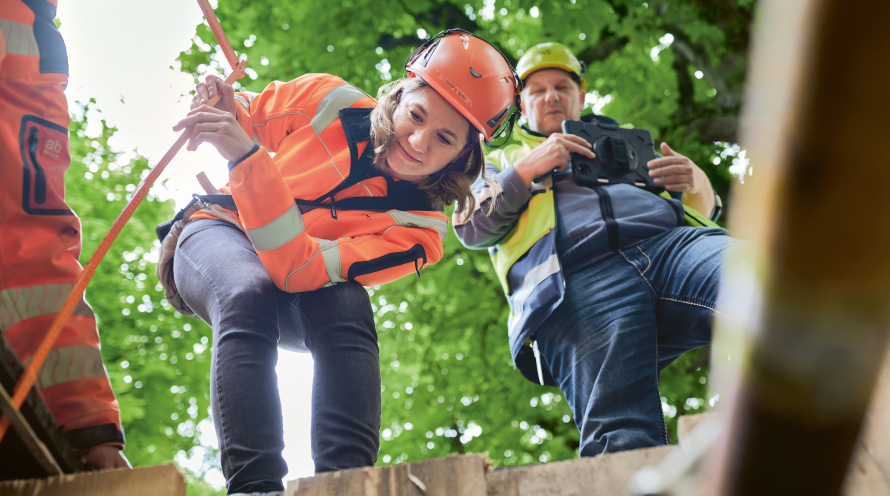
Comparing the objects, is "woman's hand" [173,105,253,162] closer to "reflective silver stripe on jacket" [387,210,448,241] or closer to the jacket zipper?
the jacket zipper

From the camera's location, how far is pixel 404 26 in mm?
6180

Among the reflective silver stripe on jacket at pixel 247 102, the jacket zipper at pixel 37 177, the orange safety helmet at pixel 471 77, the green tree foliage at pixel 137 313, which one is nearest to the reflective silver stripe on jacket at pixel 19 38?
the jacket zipper at pixel 37 177

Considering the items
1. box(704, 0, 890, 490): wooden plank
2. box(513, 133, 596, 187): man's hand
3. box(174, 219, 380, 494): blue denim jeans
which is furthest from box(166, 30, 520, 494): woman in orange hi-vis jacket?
box(704, 0, 890, 490): wooden plank

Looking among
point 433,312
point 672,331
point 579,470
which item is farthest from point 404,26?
point 579,470

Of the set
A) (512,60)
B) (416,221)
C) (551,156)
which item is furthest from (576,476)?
(512,60)

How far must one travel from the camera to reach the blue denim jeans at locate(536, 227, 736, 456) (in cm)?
218

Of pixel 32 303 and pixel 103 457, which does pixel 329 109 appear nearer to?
pixel 32 303

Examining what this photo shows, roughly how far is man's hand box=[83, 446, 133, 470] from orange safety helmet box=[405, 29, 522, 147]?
1511mm

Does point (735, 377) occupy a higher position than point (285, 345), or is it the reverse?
point (735, 377)

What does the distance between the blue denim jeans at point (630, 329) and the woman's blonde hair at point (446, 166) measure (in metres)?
0.50

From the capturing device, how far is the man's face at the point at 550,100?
336 cm

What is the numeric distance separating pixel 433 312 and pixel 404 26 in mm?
2534

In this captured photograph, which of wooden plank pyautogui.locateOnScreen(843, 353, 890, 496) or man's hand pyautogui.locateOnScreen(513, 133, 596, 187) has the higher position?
man's hand pyautogui.locateOnScreen(513, 133, 596, 187)

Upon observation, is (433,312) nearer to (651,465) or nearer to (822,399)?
(651,465)
